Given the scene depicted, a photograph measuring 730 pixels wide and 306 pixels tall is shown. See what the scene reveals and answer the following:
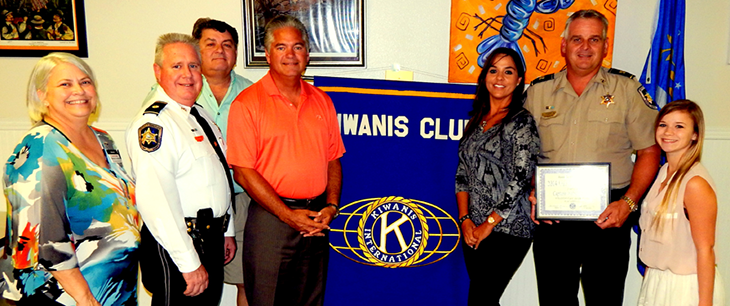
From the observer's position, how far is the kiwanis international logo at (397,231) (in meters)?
2.74

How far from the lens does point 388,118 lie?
8.89 ft

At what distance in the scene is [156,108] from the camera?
1.78m

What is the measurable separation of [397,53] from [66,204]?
206cm

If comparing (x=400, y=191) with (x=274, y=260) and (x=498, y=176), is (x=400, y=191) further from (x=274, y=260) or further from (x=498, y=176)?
(x=274, y=260)

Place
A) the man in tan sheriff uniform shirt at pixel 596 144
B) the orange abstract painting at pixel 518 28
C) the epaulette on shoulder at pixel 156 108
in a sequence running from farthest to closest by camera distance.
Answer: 1. the orange abstract painting at pixel 518 28
2. the man in tan sheriff uniform shirt at pixel 596 144
3. the epaulette on shoulder at pixel 156 108

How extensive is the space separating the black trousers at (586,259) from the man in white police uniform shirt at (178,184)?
157 cm

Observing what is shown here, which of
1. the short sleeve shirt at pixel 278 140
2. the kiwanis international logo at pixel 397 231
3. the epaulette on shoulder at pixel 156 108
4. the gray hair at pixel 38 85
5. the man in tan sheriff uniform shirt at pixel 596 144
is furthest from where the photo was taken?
the kiwanis international logo at pixel 397 231

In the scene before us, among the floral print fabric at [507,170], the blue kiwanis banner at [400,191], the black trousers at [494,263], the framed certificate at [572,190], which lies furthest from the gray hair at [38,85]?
the framed certificate at [572,190]

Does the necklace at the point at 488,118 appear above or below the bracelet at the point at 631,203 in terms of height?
above

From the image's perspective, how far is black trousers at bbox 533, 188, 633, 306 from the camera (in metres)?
2.25

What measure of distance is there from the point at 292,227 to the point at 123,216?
73 centimetres

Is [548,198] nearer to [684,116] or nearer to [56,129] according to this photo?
[684,116]

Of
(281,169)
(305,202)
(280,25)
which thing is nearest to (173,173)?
(281,169)

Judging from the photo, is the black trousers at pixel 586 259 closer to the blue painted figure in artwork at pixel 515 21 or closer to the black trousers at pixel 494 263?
the black trousers at pixel 494 263
